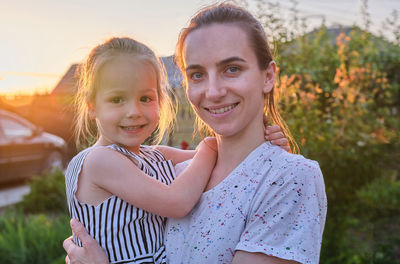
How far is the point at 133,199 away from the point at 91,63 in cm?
71

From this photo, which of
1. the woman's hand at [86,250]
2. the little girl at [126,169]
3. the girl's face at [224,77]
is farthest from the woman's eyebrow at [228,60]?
the woman's hand at [86,250]

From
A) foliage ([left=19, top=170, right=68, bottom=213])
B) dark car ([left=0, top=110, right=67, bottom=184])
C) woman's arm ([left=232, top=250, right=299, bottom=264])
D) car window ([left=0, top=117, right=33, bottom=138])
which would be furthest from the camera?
car window ([left=0, top=117, right=33, bottom=138])

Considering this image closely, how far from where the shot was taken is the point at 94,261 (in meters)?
1.93

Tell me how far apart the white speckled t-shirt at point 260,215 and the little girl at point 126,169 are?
107 mm

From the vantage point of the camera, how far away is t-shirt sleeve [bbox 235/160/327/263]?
63.1 inches

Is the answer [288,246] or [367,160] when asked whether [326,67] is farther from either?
[288,246]

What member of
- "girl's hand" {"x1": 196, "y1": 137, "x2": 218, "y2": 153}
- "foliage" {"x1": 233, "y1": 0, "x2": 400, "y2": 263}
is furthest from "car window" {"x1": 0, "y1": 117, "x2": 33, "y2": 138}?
"girl's hand" {"x1": 196, "y1": 137, "x2": 218, "y2": 153}

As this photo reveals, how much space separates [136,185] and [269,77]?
Answer: 2.34 feet

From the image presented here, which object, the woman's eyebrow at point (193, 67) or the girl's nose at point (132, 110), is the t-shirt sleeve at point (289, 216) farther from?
the girl's nose at point (132, 110)

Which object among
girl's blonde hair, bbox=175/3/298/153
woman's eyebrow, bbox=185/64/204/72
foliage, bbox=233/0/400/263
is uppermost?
girl's blonde hair, bbox=175/3/298/153

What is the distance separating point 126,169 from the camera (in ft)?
6.32

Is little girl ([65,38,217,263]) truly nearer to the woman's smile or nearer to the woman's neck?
the woman's neck

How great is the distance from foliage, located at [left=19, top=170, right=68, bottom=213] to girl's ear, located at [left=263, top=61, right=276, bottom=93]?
6.35 m

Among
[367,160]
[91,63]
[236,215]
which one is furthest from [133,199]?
[367,160]
